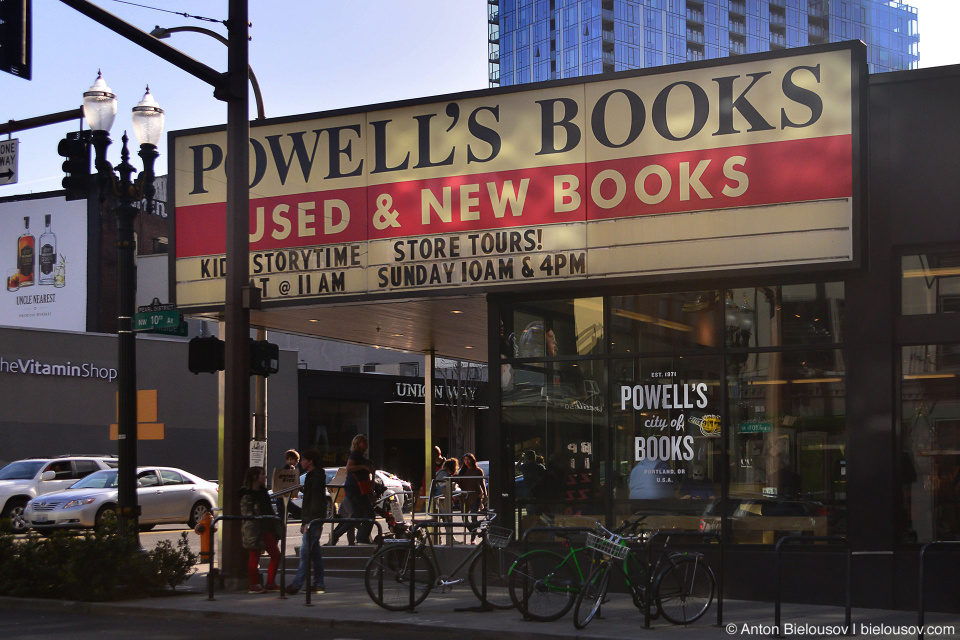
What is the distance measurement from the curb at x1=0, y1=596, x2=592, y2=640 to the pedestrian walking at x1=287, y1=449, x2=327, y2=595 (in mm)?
1568

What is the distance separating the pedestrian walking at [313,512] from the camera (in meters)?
12.9

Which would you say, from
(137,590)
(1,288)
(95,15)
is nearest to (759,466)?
(137,590)

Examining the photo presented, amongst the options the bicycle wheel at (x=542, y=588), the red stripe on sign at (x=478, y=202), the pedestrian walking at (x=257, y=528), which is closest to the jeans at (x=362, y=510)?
the pedestrian walking at (x=257, y=528)

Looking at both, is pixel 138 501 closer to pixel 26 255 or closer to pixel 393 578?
pixel 393 578

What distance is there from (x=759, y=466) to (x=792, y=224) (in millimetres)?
2766

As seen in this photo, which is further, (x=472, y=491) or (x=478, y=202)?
(x=472, y=491)

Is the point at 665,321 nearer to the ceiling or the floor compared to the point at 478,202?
nearer to the floor

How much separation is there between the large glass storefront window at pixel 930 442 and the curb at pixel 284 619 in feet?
14.3

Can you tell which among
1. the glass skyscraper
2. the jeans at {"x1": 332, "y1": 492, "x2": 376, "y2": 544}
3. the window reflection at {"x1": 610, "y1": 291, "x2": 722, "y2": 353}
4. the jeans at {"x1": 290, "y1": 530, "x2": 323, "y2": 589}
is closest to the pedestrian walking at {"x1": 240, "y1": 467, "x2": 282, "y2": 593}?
the jeans at {"x1": 290, "y1": 530, "x2": 323, "y2": 589}

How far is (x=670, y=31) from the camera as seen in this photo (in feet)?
317

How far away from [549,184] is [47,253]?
39423 mm

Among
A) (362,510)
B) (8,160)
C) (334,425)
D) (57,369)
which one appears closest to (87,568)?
(362,510)

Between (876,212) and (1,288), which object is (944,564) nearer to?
(876,212)

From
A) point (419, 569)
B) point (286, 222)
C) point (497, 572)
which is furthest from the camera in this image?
point (286, 222)
